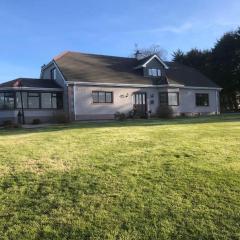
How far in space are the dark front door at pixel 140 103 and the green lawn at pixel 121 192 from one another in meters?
22.8

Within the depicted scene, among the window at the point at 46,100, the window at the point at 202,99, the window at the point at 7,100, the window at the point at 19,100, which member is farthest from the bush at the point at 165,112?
the window at the point at 7,100

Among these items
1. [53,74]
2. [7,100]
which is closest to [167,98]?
[53,74]

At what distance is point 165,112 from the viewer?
111 ft

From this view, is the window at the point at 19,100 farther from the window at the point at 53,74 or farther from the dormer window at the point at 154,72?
the dormer window at the point at 154,72

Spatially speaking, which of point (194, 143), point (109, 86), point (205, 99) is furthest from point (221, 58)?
point (194, 143)

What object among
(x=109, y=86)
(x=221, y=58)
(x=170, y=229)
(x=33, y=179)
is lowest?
(x=170, y=229)

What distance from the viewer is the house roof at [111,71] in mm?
33078

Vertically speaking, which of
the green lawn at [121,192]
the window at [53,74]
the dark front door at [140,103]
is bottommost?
the green lawn at [121,192]

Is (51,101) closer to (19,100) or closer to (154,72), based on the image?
(19,100)

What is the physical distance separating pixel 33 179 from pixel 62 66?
25.1 meters

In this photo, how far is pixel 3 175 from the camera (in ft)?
30.5

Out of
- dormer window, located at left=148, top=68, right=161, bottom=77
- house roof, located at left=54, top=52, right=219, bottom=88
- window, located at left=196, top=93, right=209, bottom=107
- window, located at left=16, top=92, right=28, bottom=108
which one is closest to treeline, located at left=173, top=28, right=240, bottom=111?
house roof, located at left=54, top=52, right=219, bottom=88

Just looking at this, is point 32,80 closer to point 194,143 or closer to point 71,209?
point 194,143

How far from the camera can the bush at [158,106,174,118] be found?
33.6 meters
